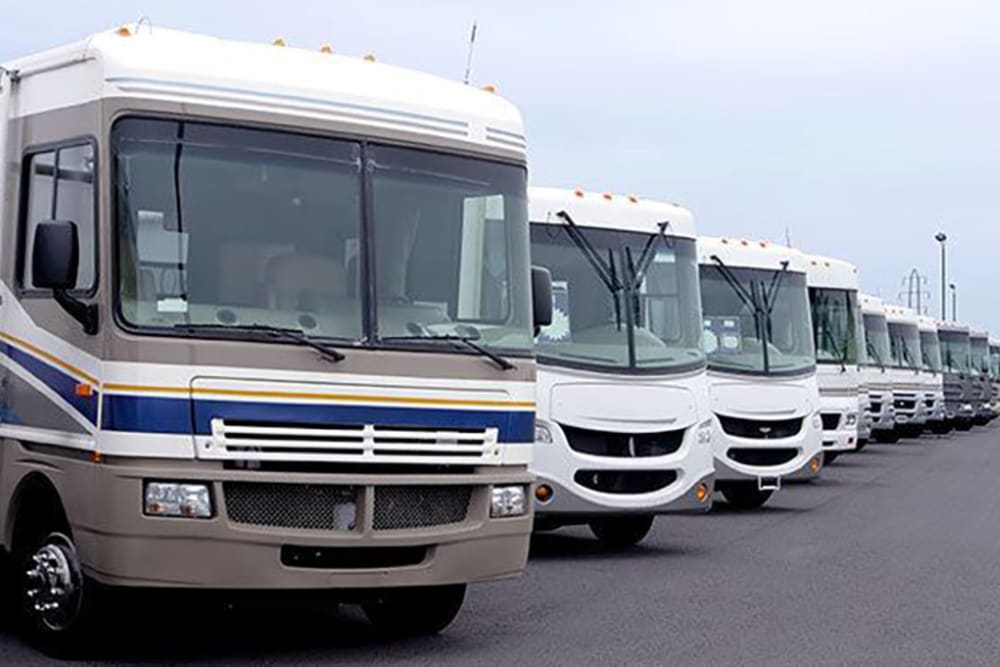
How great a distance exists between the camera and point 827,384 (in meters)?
24.5

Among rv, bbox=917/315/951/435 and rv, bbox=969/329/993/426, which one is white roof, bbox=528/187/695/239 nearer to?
rv, bbox=917/315/951/435

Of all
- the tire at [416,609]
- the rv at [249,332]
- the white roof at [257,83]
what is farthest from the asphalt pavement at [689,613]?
the white roof at [257,83]

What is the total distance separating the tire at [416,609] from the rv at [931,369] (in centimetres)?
2845

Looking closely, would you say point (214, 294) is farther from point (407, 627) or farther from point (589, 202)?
point (589, 202)

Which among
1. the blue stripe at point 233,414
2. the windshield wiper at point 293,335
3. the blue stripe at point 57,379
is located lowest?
the blue stripe at point 233,414

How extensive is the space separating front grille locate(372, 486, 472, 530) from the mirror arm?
5.29 feet

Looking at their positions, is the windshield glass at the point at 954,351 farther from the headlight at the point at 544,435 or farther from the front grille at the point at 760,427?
the headlight at the point at 544,435

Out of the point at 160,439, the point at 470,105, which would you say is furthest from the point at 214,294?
the point at 470,105

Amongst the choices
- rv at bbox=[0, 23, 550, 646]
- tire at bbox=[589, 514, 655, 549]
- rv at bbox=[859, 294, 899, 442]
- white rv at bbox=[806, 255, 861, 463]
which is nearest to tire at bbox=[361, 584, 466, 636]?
rv at bbox=[0, 23, 550, 646]

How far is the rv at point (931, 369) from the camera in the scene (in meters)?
38.7

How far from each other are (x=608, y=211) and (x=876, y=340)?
19.1 m

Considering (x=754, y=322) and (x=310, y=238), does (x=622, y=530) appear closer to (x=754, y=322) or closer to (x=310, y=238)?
(x=754, y=322)

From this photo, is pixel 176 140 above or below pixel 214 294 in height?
above

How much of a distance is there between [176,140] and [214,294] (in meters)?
0.78
